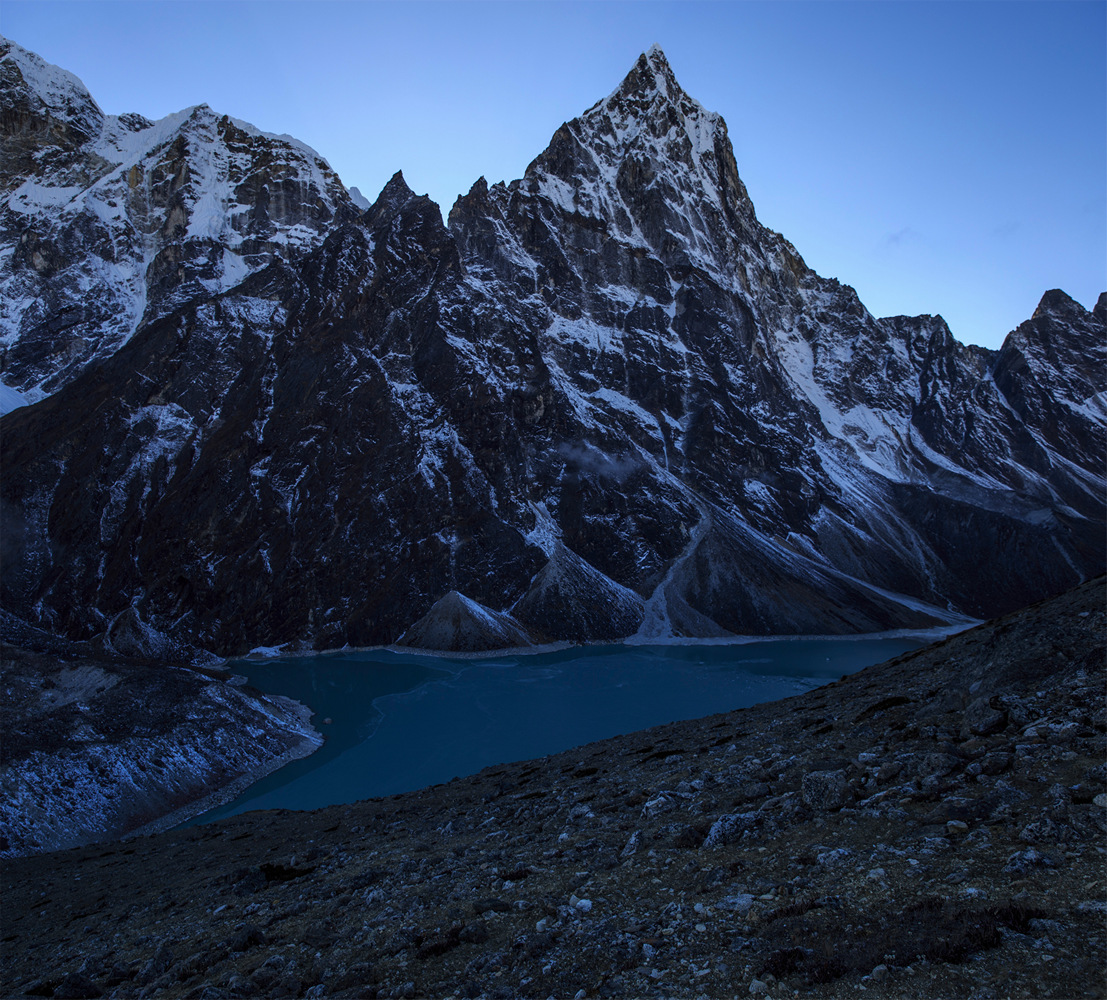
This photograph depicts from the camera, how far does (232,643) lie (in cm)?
12275

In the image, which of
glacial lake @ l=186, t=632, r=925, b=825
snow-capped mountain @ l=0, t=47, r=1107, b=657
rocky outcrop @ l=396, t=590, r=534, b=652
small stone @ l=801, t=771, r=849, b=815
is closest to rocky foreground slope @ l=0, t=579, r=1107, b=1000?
small stone @ l=801, t=771, r=849, b=815

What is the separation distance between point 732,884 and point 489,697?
82849 mm

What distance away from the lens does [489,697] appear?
9056 centimetres

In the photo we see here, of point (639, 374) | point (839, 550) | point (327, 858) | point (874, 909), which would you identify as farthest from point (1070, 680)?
point (639, 374)

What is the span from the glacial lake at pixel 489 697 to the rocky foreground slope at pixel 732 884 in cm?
3337

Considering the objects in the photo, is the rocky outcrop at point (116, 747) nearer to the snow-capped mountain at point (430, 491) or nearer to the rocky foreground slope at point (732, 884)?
the rocky foreground slope at point (732, 884)

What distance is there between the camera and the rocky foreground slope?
8055 mm

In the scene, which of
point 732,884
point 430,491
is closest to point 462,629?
point 430,491

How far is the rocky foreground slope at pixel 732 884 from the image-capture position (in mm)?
8055

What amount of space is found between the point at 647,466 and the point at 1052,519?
108 m

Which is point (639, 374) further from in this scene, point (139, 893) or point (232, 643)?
point (139, 893)

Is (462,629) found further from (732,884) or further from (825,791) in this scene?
(732,884)

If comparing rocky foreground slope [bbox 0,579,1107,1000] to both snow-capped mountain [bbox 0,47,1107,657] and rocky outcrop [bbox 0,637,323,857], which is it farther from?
snow-capped mountain [bbox 0,47,1107,657]

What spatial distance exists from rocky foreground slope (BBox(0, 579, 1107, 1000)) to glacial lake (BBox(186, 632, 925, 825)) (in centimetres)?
3337
